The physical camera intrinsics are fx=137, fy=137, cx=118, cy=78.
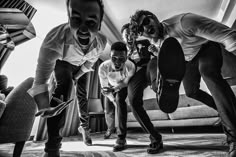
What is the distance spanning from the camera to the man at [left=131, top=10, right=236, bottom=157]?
68 cm

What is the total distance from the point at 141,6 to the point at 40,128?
2.68 metres

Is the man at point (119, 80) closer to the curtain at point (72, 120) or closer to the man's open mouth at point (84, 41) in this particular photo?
the curtain at point (72, 120)

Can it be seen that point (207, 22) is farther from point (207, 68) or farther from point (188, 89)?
point (188, 89)

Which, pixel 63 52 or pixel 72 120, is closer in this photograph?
pixel 63 52

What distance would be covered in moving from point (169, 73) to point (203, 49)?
1.07 feet

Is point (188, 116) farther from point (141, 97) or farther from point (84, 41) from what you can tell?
point (84, 41)

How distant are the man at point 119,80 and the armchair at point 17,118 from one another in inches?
24.7

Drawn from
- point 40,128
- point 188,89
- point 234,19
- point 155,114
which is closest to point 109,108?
point 155,114

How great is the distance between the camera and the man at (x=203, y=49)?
0.68 metres

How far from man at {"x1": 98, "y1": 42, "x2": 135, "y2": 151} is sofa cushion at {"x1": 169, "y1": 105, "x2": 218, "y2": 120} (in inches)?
46.1

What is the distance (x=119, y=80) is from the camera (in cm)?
147

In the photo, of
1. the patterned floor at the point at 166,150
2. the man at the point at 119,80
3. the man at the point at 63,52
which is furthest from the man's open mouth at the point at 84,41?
the patterned floor at the point at 166,150

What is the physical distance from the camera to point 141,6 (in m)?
2.45

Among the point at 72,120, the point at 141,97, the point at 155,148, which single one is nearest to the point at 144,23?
the point at 141,97
